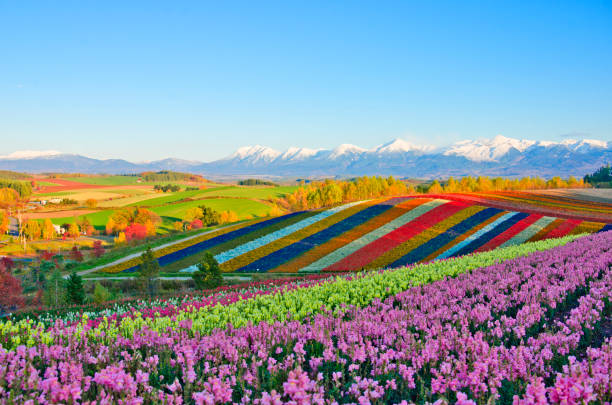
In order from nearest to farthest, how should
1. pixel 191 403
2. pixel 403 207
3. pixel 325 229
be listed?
pixel 191 403, pixel 325 229, pixel 403 207

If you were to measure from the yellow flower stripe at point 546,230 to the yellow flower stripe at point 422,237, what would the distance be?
A: 8793 mm

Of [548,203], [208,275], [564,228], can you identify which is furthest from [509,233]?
[208,275]

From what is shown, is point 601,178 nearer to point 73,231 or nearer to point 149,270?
point 149,270

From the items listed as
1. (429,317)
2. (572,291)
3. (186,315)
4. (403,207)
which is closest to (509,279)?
(572,291)

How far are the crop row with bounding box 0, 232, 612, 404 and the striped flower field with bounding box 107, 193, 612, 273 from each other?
2638 cm

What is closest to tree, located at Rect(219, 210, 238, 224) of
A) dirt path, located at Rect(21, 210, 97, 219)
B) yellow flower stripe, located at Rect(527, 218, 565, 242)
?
dirt path, located at Rect(21, 210, 97, 219)

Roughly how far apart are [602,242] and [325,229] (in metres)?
32.9

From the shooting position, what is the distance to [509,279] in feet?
32.8

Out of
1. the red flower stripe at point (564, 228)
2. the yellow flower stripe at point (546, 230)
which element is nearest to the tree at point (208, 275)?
the yellow flower stripe at point (546, 230)

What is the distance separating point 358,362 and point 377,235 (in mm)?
39213

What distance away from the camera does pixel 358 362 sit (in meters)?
5.21

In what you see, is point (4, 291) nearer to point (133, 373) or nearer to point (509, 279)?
point (133, 373)

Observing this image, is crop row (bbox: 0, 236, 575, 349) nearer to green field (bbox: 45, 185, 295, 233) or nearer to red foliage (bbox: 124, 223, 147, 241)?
red foliage (bbox: 124, 223, 147, 241)

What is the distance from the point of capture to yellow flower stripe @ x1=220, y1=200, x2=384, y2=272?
122ft
